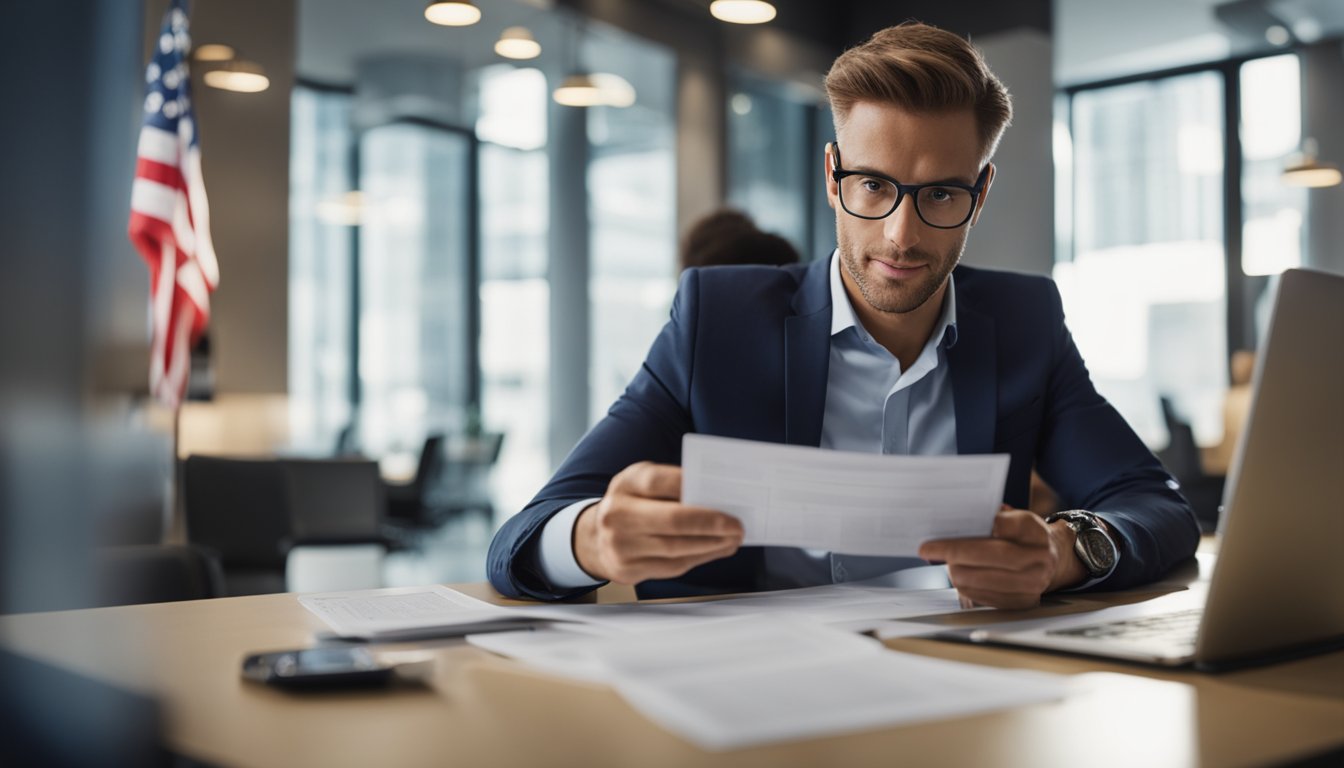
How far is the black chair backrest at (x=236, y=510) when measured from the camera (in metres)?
3.81

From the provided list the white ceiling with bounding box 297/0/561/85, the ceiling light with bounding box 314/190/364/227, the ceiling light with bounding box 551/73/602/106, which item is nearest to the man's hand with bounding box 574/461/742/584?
the white ceiling with bounding box 297/0/561/85

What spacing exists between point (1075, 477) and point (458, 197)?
21.3 ft

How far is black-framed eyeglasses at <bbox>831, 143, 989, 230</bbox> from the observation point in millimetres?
1530

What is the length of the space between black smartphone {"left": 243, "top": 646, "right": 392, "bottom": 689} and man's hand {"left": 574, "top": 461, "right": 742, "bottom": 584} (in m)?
0.30

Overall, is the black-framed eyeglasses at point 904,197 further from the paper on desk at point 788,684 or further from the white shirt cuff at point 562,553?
the paper on desk at point 788,684

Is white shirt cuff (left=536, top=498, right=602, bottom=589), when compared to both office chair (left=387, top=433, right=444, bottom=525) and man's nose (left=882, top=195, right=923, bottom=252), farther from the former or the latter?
office chair (left=387, top=433, right=444, bottom=525)

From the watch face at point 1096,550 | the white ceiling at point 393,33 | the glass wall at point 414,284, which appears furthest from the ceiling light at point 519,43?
the watch face at point 1096,550

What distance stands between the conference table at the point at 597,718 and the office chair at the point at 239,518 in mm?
2998

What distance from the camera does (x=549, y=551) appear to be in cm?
123

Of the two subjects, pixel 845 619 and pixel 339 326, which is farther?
pixel 339 326

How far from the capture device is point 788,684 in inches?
30.5

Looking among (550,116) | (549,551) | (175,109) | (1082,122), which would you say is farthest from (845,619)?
(1082,122)

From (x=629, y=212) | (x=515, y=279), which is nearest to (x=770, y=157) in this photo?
(x=629, y=212)

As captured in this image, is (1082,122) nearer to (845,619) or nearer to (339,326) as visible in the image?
(339,326)
